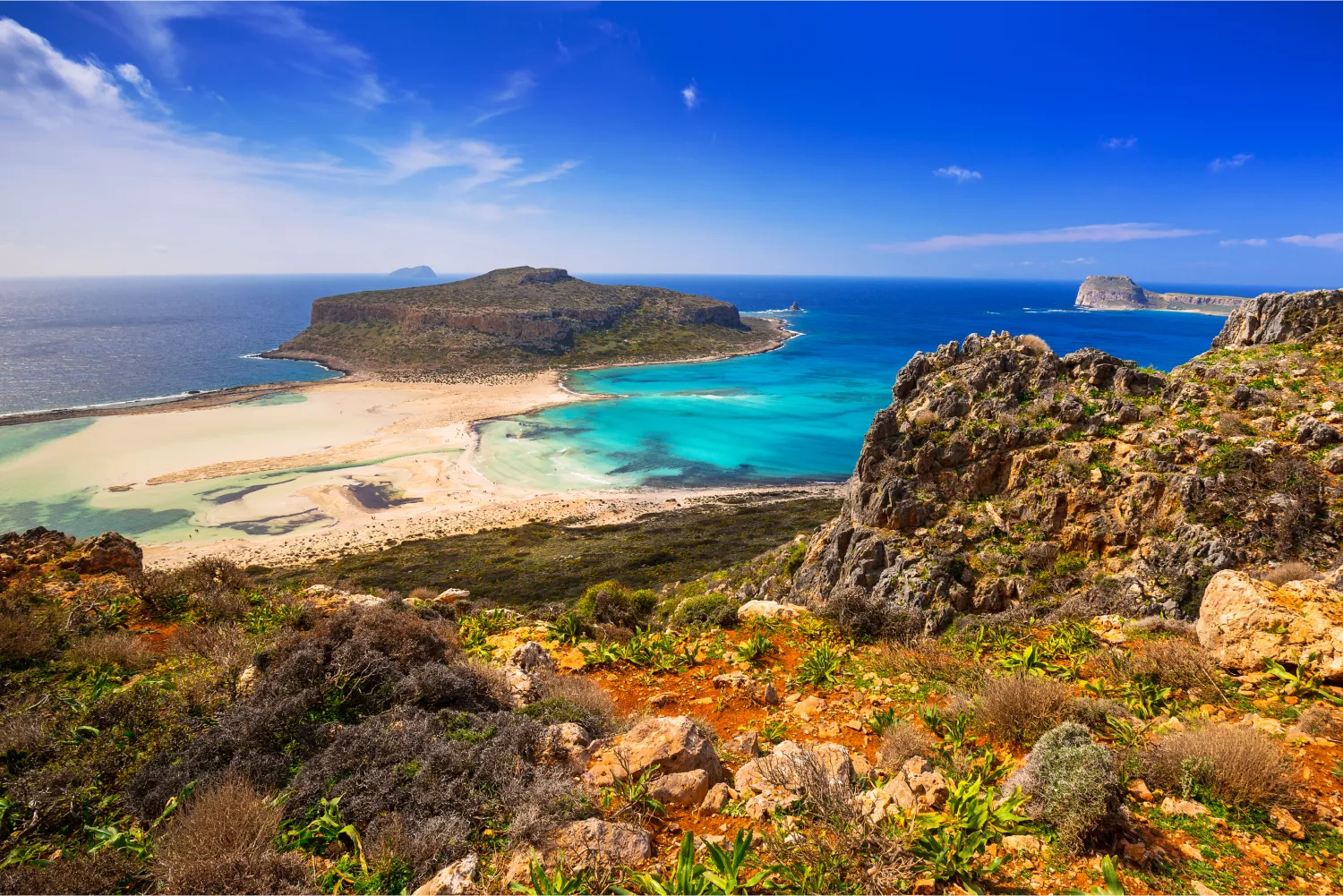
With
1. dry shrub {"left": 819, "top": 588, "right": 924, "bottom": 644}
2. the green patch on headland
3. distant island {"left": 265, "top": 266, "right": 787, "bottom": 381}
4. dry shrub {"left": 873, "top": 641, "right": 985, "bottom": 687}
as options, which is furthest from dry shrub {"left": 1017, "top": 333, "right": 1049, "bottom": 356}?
distant island {"left": 265, "top": 266, "right": 787, "bottom": 381}

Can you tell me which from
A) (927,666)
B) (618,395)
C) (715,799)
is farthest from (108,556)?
(618,395)

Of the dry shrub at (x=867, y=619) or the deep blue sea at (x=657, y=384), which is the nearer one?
the dry shrub at (x=867, y=619)

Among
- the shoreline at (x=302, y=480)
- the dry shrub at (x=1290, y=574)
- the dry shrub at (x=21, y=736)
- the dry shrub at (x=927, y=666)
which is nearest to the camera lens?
the dry shrub at (x=21, y=736)

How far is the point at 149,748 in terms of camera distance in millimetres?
5742

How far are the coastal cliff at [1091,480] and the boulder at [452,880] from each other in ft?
28.3

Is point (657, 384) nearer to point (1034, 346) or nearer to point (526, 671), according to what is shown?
point (1034, 346)

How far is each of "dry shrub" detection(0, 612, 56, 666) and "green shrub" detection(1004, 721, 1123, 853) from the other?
12153 millimetres

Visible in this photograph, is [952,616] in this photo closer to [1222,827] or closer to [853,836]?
[1222,827]

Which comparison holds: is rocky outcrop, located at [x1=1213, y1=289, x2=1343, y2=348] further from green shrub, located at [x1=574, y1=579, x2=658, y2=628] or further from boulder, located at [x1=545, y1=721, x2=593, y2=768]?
boulder, located at [x1=545, y1=721, x2=593, y2=768]

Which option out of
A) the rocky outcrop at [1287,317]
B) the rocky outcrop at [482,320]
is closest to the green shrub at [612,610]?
the rocky outcrop at [1287,317]

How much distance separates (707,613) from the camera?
1277 cm

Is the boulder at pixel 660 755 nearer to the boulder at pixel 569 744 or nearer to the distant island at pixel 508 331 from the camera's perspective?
the boulder at pixel 569 744

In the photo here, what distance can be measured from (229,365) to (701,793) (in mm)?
124143

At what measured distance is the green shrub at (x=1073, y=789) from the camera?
14.6 feet
